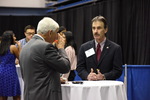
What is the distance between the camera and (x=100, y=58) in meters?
3.15

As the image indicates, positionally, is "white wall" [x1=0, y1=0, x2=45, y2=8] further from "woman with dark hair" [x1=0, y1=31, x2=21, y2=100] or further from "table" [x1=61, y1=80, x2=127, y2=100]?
"table" [x1=61, y1=80, x2=127, y2=100]

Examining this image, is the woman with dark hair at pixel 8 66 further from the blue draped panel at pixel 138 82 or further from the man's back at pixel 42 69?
the man's back at pixel 42 69

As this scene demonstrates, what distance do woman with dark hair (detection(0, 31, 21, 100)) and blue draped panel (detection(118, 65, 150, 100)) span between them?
1.98m

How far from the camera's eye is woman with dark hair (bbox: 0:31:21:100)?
4.61m

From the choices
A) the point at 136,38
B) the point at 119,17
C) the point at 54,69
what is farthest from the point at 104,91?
the point at 119,17

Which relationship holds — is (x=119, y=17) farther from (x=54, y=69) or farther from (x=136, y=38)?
(x=54, y=69)

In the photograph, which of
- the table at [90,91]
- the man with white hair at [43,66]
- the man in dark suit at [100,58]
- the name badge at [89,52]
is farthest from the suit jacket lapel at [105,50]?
the man with white hair at [43,66]

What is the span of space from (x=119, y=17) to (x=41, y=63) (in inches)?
205

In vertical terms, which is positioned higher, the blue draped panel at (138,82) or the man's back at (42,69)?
the man's back at (42,69)

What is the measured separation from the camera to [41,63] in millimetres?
2422

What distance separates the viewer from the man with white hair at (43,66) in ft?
7.88

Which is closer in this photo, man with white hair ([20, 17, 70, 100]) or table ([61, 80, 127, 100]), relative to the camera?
man with white hair ([20, 17, 70, 100])

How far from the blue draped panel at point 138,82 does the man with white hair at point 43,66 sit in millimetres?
2812

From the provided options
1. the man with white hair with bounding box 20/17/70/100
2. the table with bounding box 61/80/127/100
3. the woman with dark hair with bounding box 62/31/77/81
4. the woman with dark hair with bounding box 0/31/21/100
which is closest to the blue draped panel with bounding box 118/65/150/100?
the woman with dark hair with bounding box 62/31/77/81
